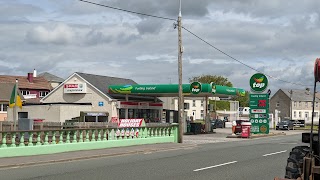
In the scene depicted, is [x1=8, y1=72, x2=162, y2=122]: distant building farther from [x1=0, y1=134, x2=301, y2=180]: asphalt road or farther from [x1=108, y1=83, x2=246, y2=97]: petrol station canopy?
[x1=0, y1=134, x2=301, y2=180]: asphalt road

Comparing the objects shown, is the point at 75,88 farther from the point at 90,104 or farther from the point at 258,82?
the point at 258,82

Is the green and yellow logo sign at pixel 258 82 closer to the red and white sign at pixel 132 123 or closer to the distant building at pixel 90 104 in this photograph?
the distant building at pixel 90 104

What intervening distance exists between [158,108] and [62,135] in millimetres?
37094

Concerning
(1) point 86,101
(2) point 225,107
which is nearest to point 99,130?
(1) point 86,101

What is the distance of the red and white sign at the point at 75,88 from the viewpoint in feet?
176

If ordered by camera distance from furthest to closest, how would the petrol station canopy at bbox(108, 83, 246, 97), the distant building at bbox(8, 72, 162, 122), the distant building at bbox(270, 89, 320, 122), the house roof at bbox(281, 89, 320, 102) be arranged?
the house roof at bbox(281, 89, 320, 102) < the distant building at bbox(270, 89, 320, 122) < the distant building at bbox(8, 72, 162, 122) < the petrol station canopy at bbox(108, 83, 246, 97)

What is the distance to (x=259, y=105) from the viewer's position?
4538 centimetres

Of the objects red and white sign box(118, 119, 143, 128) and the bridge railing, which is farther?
red and white sign box(118, 119, 143, 128)

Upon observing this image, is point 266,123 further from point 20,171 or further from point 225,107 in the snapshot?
point 225,107

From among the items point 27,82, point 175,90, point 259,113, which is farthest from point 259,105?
point 27,82

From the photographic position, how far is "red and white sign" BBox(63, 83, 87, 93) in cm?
5351

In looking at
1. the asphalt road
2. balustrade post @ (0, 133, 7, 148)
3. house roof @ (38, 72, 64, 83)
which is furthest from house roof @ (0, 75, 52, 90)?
the asphalt road

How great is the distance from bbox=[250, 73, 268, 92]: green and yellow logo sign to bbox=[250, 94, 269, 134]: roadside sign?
2.19 feet

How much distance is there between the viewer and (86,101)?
53.7 meters
